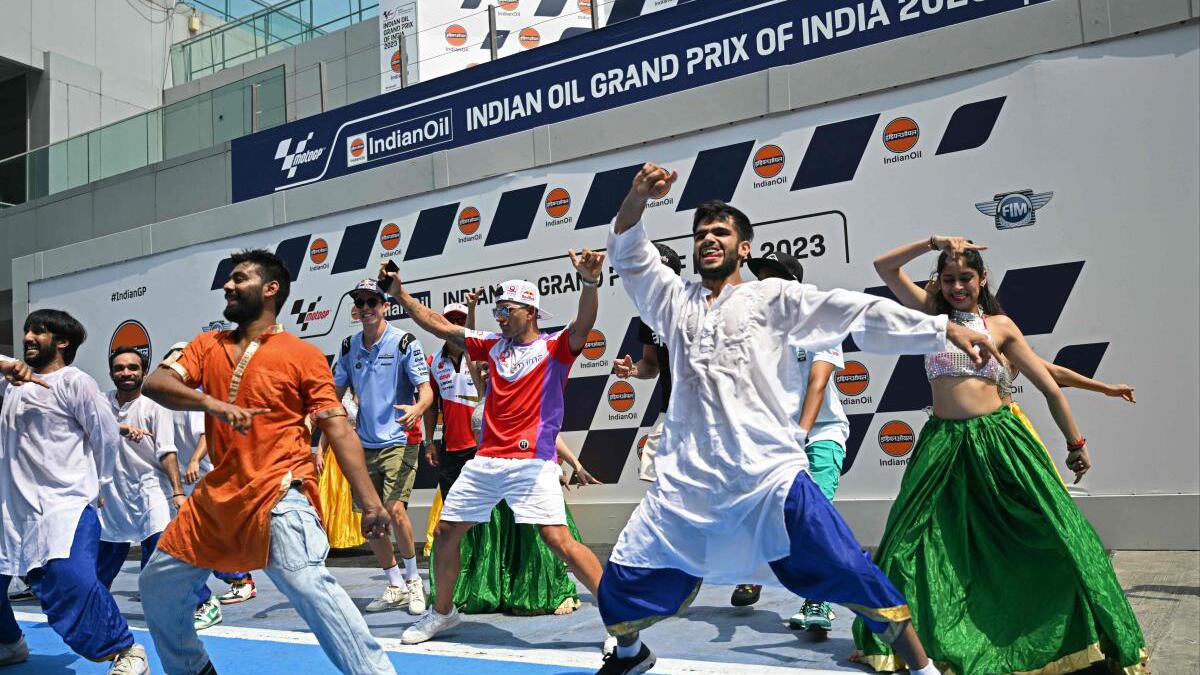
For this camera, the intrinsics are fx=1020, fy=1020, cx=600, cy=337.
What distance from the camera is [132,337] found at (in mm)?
11602

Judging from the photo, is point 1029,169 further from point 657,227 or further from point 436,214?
point 436,214

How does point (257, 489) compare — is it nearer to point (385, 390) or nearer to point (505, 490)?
point (505, 490)

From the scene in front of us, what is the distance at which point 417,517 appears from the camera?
A: 9.36 meters

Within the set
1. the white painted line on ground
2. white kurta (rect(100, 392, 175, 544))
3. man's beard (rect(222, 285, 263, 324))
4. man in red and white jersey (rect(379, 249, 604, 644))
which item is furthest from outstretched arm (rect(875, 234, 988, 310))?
white kurta (rect(100, 392, 175, 544))

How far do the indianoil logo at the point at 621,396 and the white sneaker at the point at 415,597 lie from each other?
235cm

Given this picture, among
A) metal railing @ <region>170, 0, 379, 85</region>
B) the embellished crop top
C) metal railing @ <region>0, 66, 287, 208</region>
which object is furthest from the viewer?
metal railing @ <region>170, 0, 379, 85</region>

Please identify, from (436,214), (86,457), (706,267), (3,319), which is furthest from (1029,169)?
(3,319)

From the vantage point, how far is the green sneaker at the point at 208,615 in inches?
238

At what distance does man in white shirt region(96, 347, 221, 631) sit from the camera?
6398 mm

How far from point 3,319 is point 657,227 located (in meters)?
16.3

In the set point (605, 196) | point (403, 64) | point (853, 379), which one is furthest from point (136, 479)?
point (403, 64)

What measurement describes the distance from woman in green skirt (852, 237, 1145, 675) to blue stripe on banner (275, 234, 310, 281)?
7242mm

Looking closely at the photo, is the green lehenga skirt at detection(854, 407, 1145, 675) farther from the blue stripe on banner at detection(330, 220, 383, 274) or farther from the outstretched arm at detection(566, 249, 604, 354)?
the blue stripe on banner at detection(330, 220, 383, 274)

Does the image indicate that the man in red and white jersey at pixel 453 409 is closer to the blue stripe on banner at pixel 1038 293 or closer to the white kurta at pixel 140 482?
the white kurta at pixel 140 482
